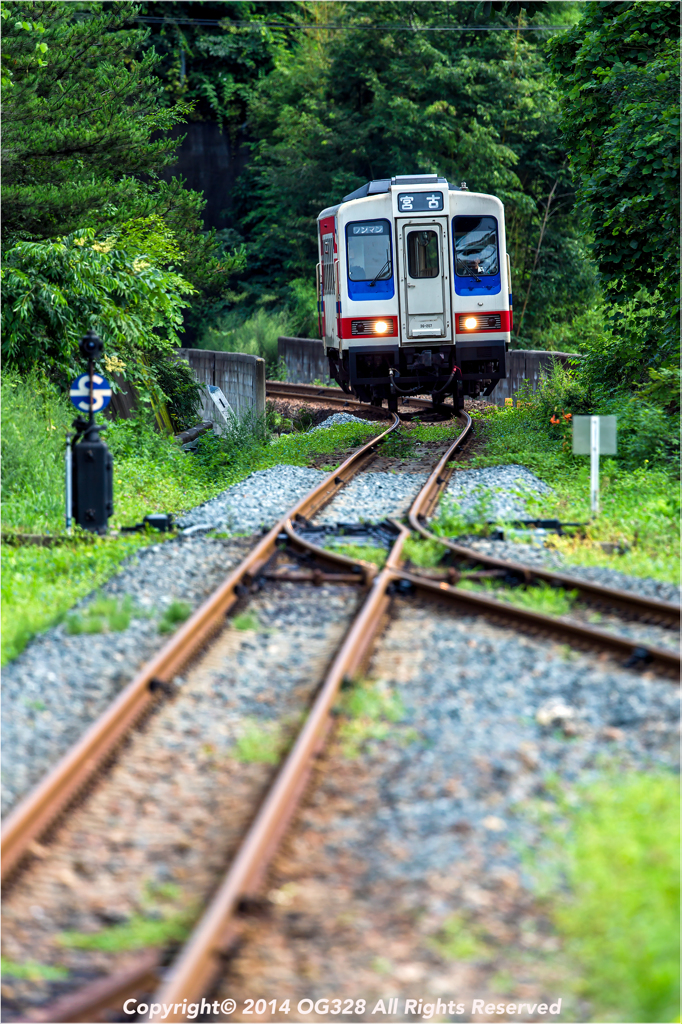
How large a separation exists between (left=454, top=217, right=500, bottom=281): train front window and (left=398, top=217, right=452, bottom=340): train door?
0.24 metres

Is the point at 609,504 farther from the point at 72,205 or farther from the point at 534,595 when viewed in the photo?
the point at 72,205

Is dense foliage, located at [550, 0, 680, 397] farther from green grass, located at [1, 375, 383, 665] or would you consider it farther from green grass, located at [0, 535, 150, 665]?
green grass, located at [0, 535, 150, 665]

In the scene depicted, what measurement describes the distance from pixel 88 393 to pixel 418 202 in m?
8.01

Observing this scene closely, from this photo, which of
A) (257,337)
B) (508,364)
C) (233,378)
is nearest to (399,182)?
(233,378)

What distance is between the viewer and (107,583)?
7789 millimetres

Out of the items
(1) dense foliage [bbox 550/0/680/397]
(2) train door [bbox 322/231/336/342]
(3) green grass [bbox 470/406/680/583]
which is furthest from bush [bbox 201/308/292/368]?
(3) green grass [bbox 470/406/680/583]

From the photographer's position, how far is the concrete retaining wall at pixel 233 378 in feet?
60.3

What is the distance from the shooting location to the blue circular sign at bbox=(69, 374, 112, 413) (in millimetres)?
9859

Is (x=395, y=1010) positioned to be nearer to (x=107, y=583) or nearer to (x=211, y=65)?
(x=107, y=583)

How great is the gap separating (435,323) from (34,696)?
11.9 metres

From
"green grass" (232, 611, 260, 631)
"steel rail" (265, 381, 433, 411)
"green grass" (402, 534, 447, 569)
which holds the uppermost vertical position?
"steel rail" (265, 381, 433, 411)

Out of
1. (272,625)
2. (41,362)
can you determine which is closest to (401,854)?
(272,625)

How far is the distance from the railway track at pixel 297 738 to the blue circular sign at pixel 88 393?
80.8 inches

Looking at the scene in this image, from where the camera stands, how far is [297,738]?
4.75 metres
